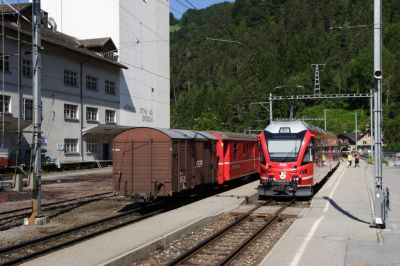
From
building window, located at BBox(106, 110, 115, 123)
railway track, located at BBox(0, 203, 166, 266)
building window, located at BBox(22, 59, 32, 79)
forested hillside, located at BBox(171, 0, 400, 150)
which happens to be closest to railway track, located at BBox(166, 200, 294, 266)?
railway track, located at BBox(0, 203, 166, 266)

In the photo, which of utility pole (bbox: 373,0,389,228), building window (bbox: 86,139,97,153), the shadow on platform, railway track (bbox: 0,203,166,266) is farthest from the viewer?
building window (bbox: 86,139,97,153)

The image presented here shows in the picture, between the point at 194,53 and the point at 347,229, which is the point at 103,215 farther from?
the point at 194,53

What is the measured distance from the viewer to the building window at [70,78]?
144ft

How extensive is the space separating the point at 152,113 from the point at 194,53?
275 ft

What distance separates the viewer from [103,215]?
659 inches

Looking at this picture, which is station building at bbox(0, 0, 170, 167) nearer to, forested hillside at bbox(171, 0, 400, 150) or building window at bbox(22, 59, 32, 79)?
building window at bbox(22, 59, 32, 79)

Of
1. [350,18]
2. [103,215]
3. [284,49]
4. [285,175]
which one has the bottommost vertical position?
[103,215]

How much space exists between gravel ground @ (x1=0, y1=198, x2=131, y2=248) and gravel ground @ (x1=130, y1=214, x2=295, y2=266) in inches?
146

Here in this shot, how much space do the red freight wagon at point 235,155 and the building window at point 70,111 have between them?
2010cm

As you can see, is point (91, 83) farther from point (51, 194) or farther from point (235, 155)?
point (235, 155)

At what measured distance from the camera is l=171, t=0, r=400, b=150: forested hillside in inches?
4422

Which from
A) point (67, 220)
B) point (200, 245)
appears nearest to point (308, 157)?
point (67, 220)

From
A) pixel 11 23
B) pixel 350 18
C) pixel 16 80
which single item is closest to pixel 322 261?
pixel 16 80

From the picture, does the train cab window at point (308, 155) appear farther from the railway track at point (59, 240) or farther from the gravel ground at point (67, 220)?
the gravel ground at point (67, 220)
